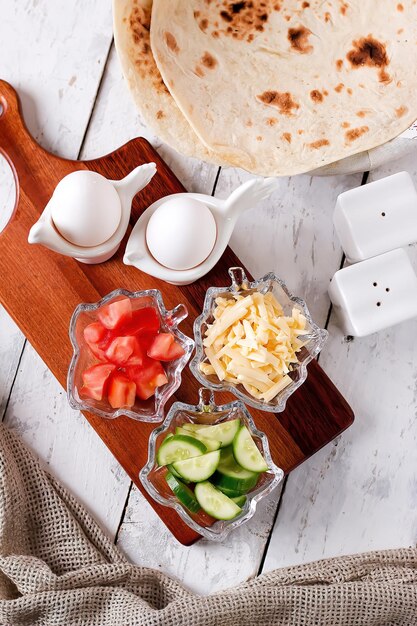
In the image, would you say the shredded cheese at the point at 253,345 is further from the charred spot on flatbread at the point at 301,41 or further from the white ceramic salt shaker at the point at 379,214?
the charred spot on flatbread at the point at 301,41

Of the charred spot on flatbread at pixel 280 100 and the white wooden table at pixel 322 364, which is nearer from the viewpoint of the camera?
the charred spot on flatbread at pixel 280 100

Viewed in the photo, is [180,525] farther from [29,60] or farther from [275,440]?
[29,60]

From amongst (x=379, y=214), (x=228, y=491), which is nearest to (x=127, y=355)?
(x=228, y=491)

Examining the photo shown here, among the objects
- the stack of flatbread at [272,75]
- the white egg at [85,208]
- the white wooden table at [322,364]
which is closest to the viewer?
the white egg at [85,208]

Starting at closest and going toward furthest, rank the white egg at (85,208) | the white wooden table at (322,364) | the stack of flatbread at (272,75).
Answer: the white egg at (85,208)
the stack of flatbread at (272,75)
the white wooden table at (322,364)

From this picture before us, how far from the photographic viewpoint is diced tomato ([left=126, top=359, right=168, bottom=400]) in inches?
55.3

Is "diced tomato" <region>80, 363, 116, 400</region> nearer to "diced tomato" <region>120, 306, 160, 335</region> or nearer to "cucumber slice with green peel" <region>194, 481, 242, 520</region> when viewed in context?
"diced tomato" <region>120, 306, 160, 335</region>

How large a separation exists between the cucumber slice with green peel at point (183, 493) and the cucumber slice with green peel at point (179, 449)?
3 centimetres

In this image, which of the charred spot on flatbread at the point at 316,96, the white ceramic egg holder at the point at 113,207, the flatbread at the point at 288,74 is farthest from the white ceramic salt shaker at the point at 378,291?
the white ceramic egg holder at the point at 113,207

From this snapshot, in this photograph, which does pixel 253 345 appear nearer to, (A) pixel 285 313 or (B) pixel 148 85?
(A) pixel 285 313

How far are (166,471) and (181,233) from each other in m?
0.45

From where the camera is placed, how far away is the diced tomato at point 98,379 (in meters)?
1.40

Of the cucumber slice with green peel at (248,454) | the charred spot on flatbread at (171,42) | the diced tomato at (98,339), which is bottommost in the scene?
the cucumber slice with green peel at (248,454)

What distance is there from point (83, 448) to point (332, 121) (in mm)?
830
